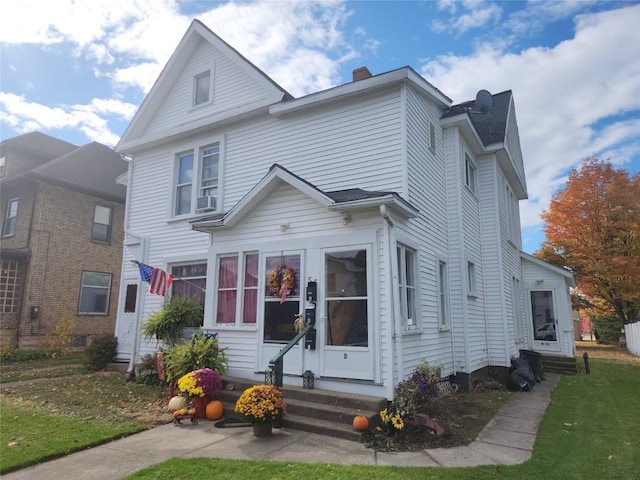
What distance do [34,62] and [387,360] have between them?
9541 mm

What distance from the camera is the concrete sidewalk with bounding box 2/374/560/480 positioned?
4.77 m

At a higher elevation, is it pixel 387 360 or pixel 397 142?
pixel 397 142

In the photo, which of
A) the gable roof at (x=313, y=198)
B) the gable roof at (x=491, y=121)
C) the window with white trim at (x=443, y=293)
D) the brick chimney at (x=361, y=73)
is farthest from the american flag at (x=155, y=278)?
the gable roof at (x=491, y=121)

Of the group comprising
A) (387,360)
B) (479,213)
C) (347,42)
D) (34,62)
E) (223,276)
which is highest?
(347,42)

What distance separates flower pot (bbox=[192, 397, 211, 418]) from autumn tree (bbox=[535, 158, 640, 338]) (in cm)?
2149

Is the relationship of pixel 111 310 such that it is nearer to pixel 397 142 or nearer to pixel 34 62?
pixel 34 62

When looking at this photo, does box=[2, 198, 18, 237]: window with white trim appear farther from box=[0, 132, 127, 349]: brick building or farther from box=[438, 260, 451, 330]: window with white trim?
box=[438, 260, 451, 330]: window with white trim

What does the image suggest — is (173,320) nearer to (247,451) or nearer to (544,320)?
(247,451)

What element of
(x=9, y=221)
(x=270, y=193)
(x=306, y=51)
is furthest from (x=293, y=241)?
(x=9, y=221)

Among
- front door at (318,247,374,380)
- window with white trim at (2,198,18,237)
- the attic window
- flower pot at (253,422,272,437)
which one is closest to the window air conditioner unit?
the attic window

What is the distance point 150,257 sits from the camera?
11406mm

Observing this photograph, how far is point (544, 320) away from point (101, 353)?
14910 mm

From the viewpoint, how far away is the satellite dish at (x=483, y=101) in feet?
38.8

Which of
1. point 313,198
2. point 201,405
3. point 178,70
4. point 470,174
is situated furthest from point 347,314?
point 178,70
